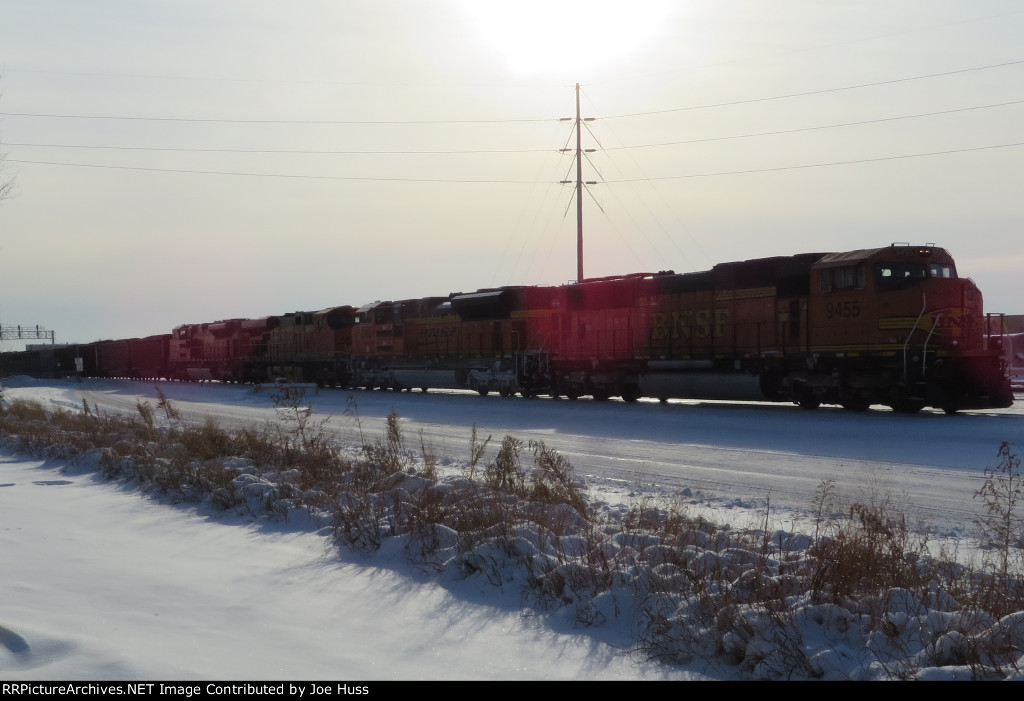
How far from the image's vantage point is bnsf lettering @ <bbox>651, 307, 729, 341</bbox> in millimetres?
26469

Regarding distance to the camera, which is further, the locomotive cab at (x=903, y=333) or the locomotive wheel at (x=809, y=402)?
the locomotive wheel at (x=809, y=402)

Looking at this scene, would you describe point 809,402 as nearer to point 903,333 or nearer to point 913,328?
point 903,333

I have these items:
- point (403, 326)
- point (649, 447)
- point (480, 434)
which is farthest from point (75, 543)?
point (403, 326)

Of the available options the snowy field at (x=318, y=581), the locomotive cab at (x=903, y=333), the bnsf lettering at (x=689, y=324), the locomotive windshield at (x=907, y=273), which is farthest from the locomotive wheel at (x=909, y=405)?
the bnsf lettering at (x=689, y=324)

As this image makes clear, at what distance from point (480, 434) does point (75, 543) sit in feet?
40.5

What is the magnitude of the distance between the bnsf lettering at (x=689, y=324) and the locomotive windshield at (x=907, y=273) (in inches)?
192

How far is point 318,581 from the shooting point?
711cm

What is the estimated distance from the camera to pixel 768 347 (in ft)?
81.4

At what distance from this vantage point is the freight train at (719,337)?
69.9ft

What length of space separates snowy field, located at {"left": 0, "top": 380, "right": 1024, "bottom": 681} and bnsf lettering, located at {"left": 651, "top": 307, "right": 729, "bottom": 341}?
33.1ft

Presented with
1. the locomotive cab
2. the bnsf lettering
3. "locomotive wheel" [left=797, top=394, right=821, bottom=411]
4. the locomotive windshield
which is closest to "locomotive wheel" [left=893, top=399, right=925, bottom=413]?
the locomotive cab

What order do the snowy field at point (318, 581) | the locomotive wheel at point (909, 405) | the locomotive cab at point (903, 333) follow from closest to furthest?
the snowy field at point (318, 581) → the locomotive cab at point (903, 333) → the locomotive wheel at point (909, 405)

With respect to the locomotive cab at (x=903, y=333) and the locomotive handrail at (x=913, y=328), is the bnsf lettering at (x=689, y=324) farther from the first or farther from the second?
the locomotive handrail at (x=913, y=328)

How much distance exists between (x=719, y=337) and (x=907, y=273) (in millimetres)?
5693
